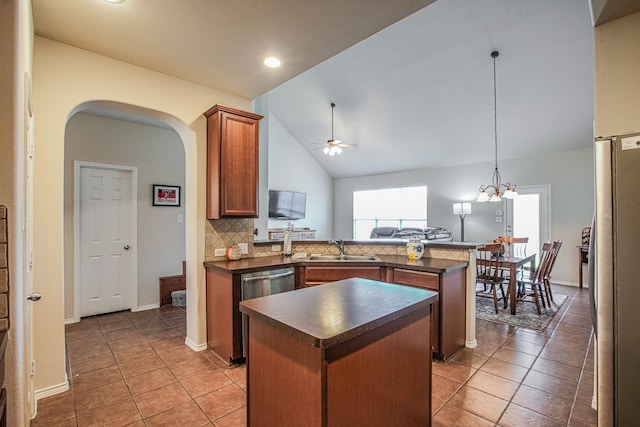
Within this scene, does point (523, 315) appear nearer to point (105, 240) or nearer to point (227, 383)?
point (227, 383)

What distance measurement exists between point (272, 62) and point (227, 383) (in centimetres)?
268

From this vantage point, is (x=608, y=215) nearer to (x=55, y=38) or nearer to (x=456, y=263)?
(x=456, y=263)

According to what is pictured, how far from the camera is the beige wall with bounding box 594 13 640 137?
5.84 feet

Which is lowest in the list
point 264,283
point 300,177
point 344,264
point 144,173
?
point 264,283

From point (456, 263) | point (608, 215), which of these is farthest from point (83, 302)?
point (608, 215)

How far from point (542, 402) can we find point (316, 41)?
310 centimetres

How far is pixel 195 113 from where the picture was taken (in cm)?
315

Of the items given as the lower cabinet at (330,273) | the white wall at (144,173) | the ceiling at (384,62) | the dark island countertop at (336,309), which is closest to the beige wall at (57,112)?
the ceiling at (384,62)

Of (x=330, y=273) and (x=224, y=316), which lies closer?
(x=224, y=316)

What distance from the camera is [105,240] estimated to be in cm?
425

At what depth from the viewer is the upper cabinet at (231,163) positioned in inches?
119

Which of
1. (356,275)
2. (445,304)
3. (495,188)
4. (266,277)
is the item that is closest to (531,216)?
(495,188)

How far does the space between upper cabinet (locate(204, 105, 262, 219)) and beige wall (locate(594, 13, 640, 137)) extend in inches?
107

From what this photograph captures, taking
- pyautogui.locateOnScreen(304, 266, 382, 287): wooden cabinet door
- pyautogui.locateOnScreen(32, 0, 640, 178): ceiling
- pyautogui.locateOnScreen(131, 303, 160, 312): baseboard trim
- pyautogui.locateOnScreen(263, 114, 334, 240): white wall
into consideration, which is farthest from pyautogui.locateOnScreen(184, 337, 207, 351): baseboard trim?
pyautogui.locateOnScreen(263, 114, 334, 240): white wall
